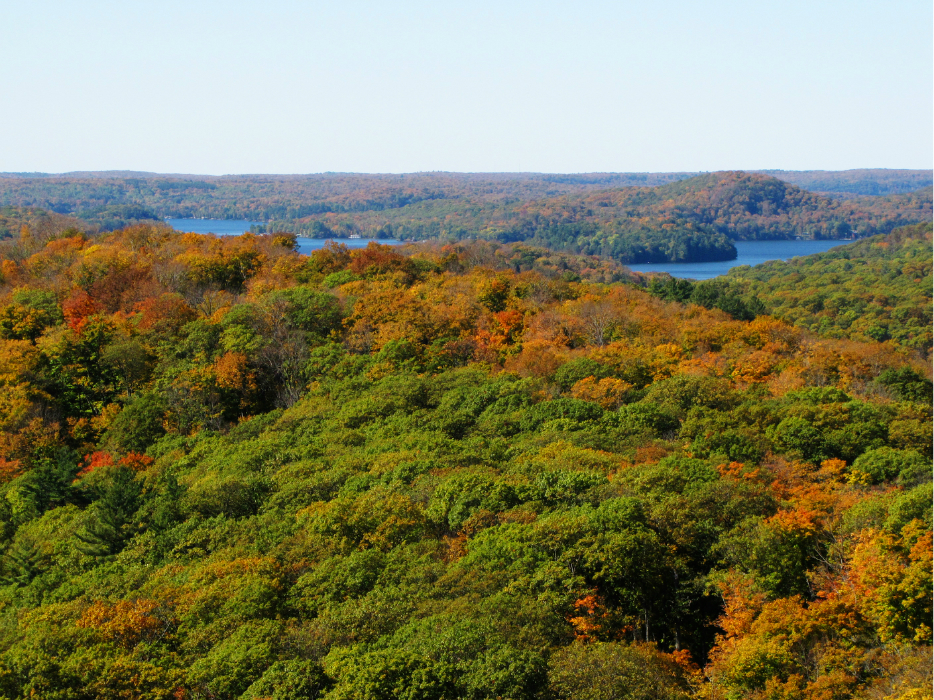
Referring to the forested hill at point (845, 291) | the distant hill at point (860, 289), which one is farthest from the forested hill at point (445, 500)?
the distant hill at point (860, 289)

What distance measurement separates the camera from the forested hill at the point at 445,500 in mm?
18828

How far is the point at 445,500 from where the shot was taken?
27.2 m

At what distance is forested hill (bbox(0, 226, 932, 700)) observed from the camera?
61.8 feet

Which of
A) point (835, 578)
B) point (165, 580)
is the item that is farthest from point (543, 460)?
point (165, 580)

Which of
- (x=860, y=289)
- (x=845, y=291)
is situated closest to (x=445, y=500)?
(x=845, y=291)

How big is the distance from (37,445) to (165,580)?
23.1 m

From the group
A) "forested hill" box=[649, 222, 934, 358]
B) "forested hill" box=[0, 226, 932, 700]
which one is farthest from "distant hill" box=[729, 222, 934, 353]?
"forested hill" box=[0, 226, 932, 700]

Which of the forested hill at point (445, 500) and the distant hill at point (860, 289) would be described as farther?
the distant hill at point (860, 289)

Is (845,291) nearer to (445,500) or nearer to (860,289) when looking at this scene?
(860,289)

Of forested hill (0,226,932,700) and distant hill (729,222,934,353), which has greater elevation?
forested hill (0,226,932,700)

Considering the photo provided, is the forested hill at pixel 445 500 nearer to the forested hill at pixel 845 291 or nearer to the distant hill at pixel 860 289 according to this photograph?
the forested hill at pixel 845 291

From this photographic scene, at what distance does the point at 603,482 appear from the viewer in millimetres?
28141

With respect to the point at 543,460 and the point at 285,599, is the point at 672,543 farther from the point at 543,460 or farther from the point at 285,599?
the point at 285,599

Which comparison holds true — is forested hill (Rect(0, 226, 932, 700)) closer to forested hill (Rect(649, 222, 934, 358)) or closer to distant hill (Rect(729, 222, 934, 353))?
forested hill (Rect(649, 222, 934, 358))
